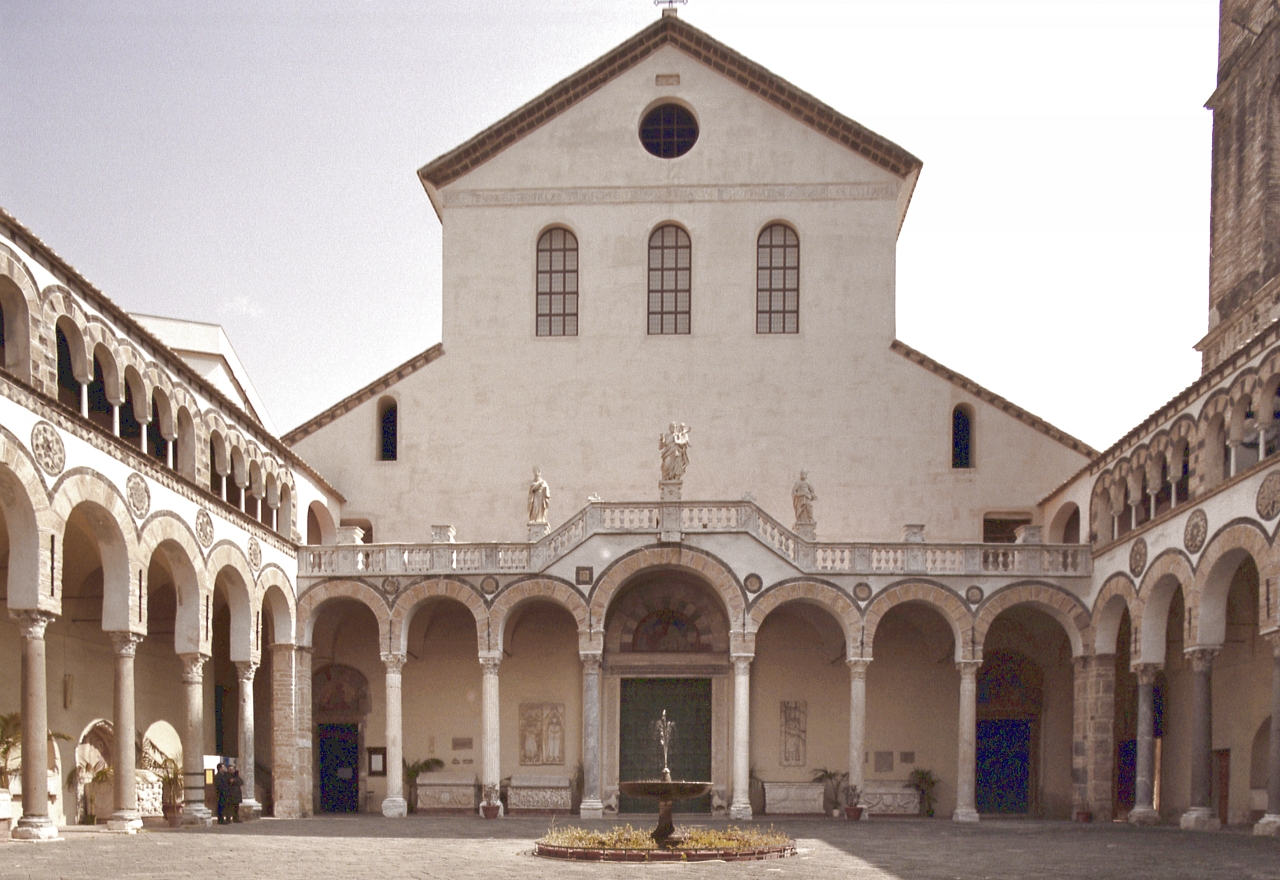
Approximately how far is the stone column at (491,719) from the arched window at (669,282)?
9498mm

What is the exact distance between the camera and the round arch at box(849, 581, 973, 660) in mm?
29484

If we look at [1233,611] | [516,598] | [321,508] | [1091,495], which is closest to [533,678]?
[516,598]

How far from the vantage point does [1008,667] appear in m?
32.4

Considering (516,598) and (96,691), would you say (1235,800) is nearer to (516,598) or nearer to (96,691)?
(516,598)

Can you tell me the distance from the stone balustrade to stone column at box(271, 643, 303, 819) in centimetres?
297

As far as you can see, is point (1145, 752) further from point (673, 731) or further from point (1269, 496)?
point (673, 731)

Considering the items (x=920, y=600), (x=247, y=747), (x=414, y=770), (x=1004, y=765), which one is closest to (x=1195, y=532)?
(x=920, y=600)

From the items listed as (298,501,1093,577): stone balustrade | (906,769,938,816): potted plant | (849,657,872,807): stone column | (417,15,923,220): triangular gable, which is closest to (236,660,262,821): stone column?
(298,501,1093,577): stone balustrade

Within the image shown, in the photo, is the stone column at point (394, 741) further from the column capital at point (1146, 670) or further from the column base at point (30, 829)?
the column capital at point (1146, 670)

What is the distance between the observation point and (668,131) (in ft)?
117

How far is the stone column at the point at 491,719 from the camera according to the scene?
29547 mm

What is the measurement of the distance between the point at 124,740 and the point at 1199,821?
17764 millimetres

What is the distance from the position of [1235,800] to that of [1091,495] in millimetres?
6814

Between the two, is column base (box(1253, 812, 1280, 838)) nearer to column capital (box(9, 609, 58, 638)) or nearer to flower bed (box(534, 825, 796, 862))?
flower bed (box(534, 825, 796, 862))
